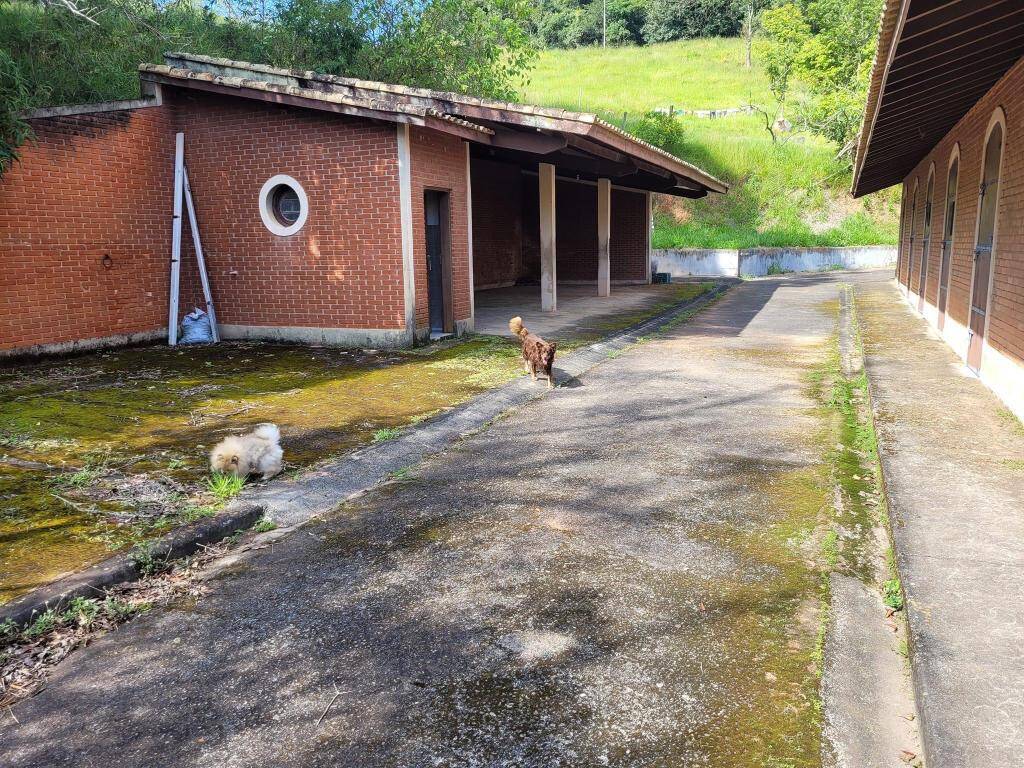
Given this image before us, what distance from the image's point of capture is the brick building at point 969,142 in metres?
5.36

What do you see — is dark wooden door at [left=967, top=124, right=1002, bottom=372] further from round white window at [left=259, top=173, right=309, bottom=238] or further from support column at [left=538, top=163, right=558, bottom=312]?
round white window at [left=259, top=173, right=309, bottom=238]

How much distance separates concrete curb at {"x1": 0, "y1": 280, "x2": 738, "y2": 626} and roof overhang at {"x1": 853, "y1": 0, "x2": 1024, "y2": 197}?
14.2 ft

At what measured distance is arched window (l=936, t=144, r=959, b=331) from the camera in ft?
33.7

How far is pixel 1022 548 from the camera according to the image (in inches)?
134

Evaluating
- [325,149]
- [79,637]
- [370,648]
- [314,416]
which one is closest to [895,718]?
[370,648]

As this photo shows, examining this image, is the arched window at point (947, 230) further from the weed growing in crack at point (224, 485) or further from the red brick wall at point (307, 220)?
the weed growing in crack at point (224, 485)

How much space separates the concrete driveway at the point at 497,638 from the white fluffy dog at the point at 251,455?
2.53 feet

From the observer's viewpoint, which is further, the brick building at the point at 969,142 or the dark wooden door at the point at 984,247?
the dark wooden door at the point at 984,247

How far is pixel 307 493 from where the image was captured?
4824 millimetres

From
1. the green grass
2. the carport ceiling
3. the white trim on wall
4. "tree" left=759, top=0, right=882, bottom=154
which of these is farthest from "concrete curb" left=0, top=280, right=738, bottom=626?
the green grass

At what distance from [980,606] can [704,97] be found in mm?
57174

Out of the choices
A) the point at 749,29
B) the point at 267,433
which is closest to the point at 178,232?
the point at 267,433

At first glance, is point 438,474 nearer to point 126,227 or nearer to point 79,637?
point 79,637

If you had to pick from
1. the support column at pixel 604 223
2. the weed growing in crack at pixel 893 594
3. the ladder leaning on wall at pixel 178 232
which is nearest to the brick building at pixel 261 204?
the ladder leaning on wall at pixel 178 232
